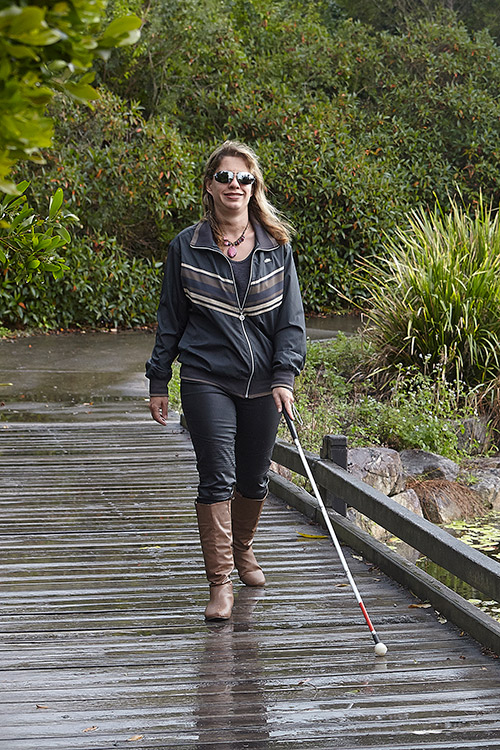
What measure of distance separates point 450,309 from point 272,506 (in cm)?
404

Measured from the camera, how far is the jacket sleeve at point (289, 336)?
424 centimetres

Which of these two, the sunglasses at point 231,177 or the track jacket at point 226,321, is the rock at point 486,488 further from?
the sunglasses at point 231,177

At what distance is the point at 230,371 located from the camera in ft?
Result: 13.8

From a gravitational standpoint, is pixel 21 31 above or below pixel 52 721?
above

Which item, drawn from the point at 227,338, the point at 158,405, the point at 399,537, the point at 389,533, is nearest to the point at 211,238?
the point at 227,338

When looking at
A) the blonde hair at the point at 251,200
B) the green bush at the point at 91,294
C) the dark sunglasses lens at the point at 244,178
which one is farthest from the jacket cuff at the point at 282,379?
the green bush at the point at 91,294

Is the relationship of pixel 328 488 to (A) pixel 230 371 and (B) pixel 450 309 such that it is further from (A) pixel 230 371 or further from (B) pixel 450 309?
(B) pixel 450 309

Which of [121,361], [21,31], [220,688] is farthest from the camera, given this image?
[121,361]

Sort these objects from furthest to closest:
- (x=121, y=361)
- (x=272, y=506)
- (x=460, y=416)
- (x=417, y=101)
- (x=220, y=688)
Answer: (x=417, y=101)
(x=121, y=361)
(x=460, y=416)
(x=272, y=506)
(x=220, y=688)

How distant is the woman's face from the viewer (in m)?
4.30

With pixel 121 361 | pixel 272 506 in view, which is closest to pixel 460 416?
pixel 272 506

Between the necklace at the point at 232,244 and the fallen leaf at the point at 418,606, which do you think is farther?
the fallen leaf at the point at 418,606

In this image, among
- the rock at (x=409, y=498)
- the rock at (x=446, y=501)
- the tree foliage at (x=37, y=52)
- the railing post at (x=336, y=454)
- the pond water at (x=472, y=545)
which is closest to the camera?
the tree foliage at (x=37, y=52)

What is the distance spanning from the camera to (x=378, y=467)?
785 cm
